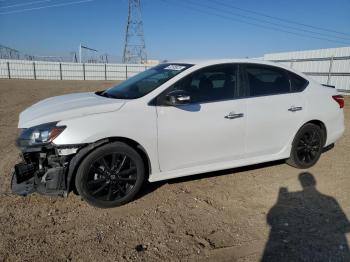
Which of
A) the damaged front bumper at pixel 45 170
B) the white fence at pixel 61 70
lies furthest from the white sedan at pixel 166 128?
the white fence at pixel 61 70

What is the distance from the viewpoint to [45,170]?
11.5ft

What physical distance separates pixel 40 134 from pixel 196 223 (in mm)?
1945

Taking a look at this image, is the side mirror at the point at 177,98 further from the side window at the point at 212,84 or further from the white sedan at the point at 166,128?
the side window at the point at 212,84

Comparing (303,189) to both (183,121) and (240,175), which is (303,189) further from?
(183,121)

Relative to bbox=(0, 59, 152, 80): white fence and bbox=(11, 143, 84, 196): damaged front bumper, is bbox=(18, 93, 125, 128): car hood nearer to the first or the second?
bbox=(11, 143, 84, 196): damaged front bumper

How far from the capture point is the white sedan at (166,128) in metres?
3.43

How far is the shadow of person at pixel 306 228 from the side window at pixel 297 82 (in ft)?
4.96

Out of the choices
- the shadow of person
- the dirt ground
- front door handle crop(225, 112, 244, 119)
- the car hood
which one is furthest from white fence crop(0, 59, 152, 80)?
the shadow of person

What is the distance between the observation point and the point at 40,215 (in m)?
3.53

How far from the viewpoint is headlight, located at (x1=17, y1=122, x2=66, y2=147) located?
333cm

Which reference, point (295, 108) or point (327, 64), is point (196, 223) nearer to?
point (295, 108)

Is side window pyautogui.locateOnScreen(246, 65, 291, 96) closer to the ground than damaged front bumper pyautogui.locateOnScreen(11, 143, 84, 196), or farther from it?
farther from it

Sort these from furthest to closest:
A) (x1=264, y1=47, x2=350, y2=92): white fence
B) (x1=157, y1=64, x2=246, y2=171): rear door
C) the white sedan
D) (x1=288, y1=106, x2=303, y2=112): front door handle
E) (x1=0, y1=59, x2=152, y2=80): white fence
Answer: (x1=0, y1=59, x2=152, y2=80): white fence
(x1=264, y1=47, x2=350, y2=92): white fence
(x1=288, y1=106, x2=303, y2=112): front door handle
(x1=157, y1=64, x2=246, y2=171): rear door
the white sedan

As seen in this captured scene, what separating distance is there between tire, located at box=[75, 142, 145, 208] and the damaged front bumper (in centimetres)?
16
